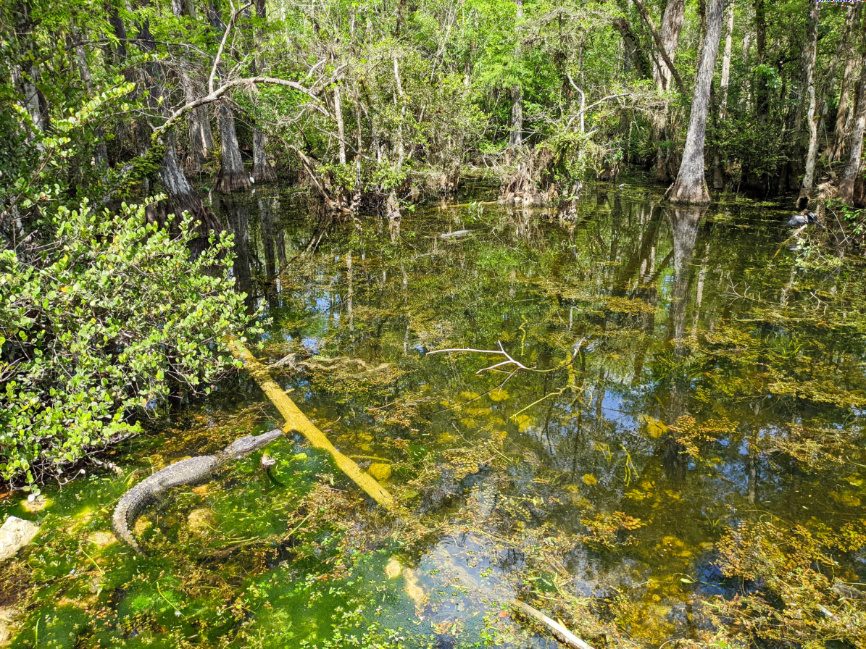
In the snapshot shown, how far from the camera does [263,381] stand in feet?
14.7

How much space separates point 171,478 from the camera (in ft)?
10.1

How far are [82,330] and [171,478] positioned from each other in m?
1.05

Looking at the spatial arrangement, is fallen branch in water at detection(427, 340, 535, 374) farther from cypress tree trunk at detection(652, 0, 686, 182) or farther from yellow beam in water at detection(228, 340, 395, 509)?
cypress tree trunk at detection(652, 0, 686, 182)

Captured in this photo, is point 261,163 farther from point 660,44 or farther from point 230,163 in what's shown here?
point 660,44

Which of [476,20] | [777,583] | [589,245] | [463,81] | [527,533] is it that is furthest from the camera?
[476,20]

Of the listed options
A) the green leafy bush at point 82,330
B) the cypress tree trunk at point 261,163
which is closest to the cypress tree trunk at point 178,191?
the green leafy bush at point 82,330

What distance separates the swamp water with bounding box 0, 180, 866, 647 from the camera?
2.29 metres

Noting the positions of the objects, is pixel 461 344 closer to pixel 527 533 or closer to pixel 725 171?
pixel 527 533

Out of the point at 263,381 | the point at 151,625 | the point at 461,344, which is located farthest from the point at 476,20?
the point at 151,625

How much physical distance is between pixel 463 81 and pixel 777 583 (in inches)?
512

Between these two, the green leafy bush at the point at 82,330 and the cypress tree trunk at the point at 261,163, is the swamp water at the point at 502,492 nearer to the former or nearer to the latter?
the green leafy bush at the point at 82,330

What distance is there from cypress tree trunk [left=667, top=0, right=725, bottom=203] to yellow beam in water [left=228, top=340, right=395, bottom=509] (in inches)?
484

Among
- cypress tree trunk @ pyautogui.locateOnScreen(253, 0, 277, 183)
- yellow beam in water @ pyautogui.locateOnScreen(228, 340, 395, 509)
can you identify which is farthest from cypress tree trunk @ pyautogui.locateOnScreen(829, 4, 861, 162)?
cypress tree trunk @ pyautogui.locateOnScreen(253, 0, 277, 183)

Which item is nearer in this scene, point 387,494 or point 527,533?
point 527,533
